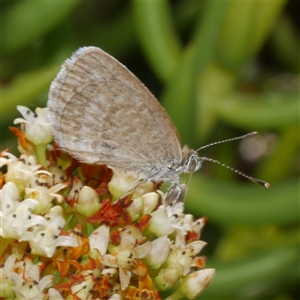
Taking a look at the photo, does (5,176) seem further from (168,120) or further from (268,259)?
(268,259)

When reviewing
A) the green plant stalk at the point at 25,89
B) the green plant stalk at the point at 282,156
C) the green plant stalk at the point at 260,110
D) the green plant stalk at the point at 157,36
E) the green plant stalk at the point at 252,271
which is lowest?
the green plant stalk at the point at 252,271

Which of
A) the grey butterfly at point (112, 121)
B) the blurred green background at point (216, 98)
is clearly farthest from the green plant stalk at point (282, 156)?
the grey butterfly at point (112, 121)

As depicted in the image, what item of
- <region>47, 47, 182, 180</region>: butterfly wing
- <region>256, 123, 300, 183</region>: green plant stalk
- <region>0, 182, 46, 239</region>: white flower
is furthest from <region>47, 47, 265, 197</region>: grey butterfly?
<region>256, 123, 300, 183</region>: green plant stalk

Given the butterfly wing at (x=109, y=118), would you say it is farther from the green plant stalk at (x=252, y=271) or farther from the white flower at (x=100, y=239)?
the green plant stalk at (x=252, y=271)

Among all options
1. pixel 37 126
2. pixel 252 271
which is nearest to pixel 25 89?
pixel 37 126

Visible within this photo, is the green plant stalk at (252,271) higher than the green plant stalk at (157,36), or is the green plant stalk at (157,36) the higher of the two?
the green plant stalk at (157,36)

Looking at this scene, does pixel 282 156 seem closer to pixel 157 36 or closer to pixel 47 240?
pixel 157 36

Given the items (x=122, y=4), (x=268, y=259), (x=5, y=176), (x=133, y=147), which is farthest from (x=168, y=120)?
(x=122, y=4)

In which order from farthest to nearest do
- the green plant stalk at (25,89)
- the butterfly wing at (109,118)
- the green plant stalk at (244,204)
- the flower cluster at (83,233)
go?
the green plant stalk at (244,204), the green plant stalk at (25,89), the butterfly wing at (109,118), the flower cluster at (83,233)
